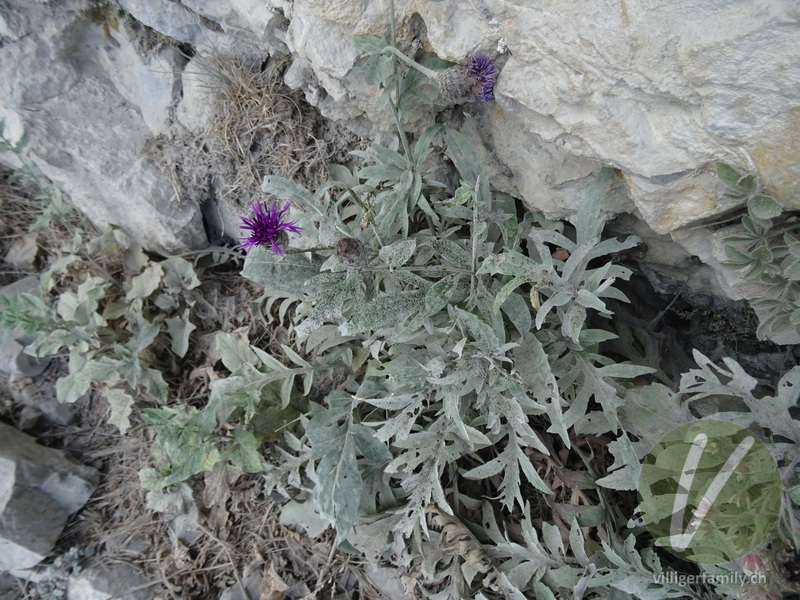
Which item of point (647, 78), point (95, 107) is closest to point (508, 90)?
point (647, 78)

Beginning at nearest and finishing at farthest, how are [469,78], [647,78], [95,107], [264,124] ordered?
[647,78] → [469,78] → [264,124] → [95,107]

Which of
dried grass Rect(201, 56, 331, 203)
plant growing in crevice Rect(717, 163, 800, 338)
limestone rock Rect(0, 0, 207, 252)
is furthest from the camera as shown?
limestone rock Rect(0, 0, 207, 252)

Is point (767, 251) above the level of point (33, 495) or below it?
above

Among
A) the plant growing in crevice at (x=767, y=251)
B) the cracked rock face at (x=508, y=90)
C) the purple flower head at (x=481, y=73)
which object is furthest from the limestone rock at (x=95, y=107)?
the plant growing in crevice at (x=767, y=251)

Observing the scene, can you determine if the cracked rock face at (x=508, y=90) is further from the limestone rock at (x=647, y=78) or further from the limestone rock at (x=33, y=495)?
the limestone rock at (x=33, y=495)

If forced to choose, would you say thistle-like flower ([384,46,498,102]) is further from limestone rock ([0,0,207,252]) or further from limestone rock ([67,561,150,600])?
limestone rock ([67,561,150,600])

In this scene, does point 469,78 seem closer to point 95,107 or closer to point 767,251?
point 767,251

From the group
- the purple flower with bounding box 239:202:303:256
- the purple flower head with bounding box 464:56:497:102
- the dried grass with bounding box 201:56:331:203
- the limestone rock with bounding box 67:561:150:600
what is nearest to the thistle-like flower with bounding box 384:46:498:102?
the purple flower head with bounding box 464:56:497:102
